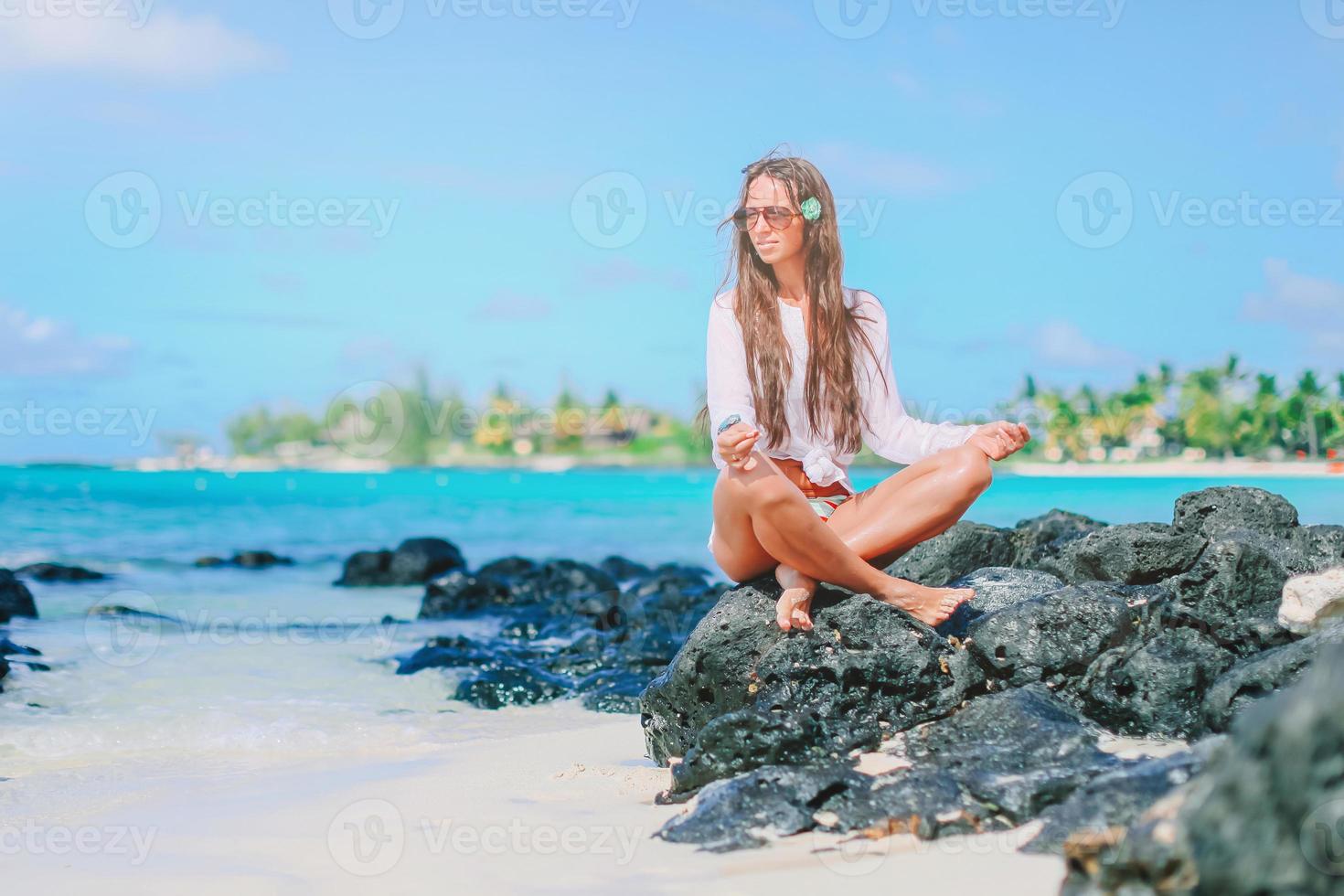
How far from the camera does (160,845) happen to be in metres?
4.28

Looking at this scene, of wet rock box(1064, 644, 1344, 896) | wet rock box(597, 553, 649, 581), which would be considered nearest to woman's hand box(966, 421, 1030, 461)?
wet rock box(1064, 644, 1344, 896)

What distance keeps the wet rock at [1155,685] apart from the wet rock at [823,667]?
1.49 ft

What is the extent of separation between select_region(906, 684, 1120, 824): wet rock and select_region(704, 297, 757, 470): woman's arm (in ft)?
4.13

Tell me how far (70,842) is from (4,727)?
10.6 feet

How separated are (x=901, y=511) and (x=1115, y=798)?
1705 millimetres

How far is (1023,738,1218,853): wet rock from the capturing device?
3.12 meters

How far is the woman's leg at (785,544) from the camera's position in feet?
14.2

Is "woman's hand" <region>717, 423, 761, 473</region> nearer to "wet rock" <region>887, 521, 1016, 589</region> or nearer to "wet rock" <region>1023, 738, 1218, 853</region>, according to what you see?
"wet rock" <region>1023, 738, 1218, 853</region>

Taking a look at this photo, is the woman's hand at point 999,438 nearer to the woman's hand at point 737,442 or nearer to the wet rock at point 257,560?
the woman's hand at point 737,442

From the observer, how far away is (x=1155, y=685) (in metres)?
4.42

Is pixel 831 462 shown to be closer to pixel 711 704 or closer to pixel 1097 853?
pixel 711 704

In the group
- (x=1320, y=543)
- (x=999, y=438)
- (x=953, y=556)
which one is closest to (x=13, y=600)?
(x=953, y=556)

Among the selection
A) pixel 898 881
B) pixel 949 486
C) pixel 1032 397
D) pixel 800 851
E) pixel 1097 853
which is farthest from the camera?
pixel 1032 397

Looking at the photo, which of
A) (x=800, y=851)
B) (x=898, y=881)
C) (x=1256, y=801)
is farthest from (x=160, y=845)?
(x=1256, y=801)
